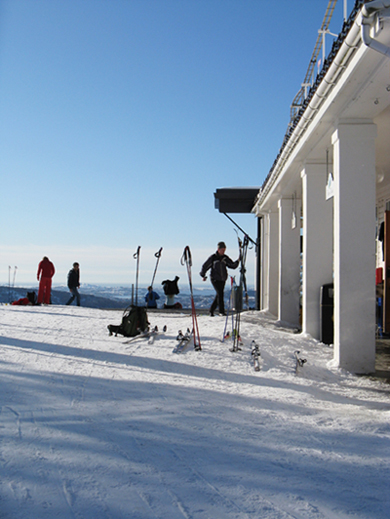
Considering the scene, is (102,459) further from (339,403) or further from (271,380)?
(271,380)

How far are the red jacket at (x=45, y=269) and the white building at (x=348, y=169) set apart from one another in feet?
32.0

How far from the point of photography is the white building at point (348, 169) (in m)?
4.30

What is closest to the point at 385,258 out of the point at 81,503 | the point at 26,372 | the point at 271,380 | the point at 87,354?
the point at 271,380

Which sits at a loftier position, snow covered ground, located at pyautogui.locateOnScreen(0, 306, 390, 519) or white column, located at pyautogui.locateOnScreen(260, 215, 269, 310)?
white column, located at pyautogui.locateOnScreen(260, 215, 269, 310)

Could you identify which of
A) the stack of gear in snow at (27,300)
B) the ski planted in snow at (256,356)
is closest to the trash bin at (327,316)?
the ski planted in snow at (256,356)

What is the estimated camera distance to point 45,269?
15625mm

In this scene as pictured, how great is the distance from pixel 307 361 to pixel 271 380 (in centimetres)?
128

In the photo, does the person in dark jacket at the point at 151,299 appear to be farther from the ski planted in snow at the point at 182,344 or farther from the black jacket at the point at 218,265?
the ski planted in snow at the point at 182,344

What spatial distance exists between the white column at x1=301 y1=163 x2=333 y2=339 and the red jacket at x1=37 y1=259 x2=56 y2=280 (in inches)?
411

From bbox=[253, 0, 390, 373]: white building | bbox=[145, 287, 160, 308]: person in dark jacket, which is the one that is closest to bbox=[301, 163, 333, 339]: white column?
bbox=[253, 0, 390, 373]: white building

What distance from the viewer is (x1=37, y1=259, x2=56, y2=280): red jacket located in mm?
15555

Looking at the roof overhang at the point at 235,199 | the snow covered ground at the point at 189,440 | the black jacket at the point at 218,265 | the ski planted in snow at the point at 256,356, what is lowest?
the snow covered ground at the point at 189,440

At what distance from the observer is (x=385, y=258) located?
21.8 ft

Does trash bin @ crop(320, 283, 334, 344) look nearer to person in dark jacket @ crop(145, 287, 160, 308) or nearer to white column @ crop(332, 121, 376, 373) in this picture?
white column @ crop(332, 121, 376, 373)
